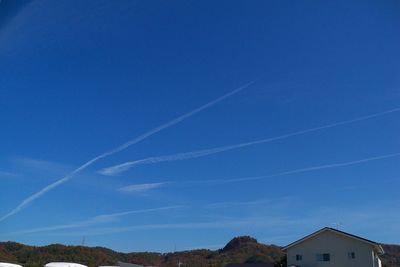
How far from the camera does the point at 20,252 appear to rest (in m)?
79.1

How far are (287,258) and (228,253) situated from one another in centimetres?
5964

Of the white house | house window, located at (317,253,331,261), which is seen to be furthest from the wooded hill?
house window, located at (317,253,331,261)

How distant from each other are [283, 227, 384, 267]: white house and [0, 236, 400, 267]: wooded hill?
92.3 ft

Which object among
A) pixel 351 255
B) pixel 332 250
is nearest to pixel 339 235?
pixel 332 250

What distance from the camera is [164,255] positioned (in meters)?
102

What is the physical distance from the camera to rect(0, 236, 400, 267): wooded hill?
69.4 m

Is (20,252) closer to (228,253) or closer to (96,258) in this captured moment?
(96,258)

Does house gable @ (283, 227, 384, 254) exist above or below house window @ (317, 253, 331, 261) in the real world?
above

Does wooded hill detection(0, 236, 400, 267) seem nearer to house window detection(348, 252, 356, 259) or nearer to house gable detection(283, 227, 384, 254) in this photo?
house gable detection(283, 227, 384, 254)

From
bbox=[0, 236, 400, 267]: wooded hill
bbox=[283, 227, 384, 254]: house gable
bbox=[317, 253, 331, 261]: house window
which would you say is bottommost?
bbox=[317, 253, 331, 261]: house window

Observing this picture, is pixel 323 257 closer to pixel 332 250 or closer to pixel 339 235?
pixel 332 250

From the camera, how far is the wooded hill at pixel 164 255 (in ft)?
228

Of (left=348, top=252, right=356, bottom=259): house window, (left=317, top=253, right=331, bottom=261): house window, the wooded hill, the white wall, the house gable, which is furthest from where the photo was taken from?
the wooded hill

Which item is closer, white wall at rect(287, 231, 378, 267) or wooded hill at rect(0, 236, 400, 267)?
white wall at rect(287, 231, 378, 267)
